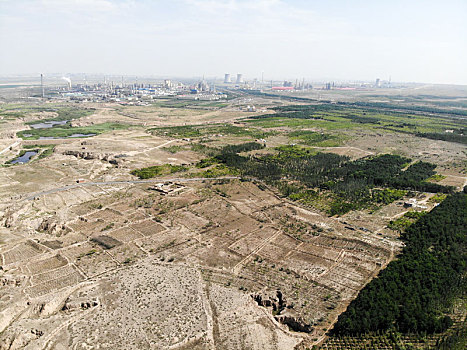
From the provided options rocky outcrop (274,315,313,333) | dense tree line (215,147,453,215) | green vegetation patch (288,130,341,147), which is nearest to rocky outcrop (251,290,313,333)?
rocky outcrop (274,315,313,333)

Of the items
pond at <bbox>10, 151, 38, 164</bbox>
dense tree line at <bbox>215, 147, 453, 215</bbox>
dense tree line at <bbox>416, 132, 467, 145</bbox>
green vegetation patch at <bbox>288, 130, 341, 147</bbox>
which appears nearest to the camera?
dense tree line at <bbox>215, 147, 453, 215</bbox>

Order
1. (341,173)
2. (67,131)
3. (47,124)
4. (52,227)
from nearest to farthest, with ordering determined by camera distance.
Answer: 1. (52,227)
2. (341,173)
3. (67,131)
4. (47,124)

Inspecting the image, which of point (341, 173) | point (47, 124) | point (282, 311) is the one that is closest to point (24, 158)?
point (47, 124)

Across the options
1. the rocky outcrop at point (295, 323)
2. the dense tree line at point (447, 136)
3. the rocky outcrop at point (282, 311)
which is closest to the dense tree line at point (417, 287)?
the rocky outcrop at point (295, 323)

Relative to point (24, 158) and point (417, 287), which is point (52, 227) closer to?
point (417, 287)

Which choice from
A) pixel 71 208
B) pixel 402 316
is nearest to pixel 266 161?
pixel 71 208

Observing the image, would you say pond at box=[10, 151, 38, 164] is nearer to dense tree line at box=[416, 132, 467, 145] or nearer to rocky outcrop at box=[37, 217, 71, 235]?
rocky outcrop at box=[37, 217, 71, 235]
